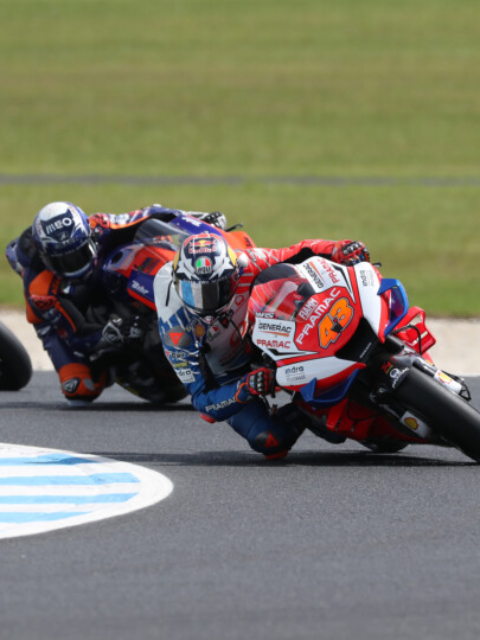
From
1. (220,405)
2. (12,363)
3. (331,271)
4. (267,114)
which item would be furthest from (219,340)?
(267,114)

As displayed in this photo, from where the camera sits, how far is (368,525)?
6.54m

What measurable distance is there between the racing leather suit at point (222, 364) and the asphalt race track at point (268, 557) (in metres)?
0.22

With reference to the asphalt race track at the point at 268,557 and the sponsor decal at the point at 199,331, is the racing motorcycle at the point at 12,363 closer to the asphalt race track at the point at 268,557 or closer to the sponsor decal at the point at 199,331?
the asphalt race track at the point at 268,557

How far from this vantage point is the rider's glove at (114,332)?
35.1 ft

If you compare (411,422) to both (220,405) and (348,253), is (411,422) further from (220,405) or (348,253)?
(348,253)

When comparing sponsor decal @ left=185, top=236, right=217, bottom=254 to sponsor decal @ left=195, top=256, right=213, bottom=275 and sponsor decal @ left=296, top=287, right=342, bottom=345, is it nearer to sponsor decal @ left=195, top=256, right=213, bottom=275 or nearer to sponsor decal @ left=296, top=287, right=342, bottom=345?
sponsor decal @ left=195, top=256, right=213, bottom=275

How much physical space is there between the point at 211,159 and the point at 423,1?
33192mm

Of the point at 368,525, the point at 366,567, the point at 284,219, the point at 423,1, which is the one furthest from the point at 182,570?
the point at 423,1

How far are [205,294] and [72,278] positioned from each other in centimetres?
299

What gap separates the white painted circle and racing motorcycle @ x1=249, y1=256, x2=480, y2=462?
0.95 metres

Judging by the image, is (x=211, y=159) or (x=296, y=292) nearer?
(x=296, y=292)

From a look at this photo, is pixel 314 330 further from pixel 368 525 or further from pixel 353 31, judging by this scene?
pixel 353 31

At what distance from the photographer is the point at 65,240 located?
34.6 feet

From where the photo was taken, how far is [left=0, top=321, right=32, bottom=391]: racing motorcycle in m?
11.5
